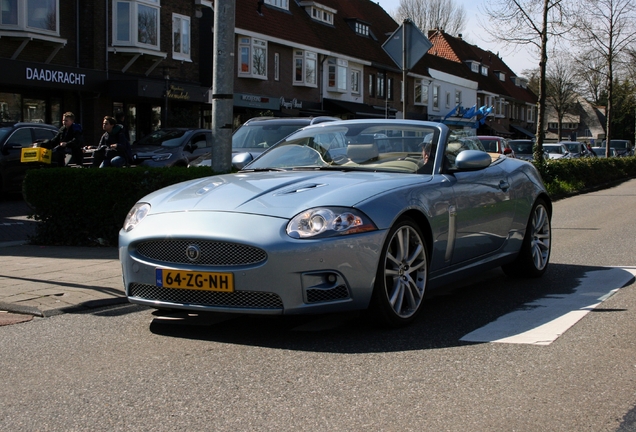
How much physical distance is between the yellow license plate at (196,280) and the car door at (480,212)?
6.07 ft

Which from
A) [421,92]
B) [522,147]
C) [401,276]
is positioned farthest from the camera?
[421,92]

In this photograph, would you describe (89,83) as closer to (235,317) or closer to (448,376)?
(235,317)

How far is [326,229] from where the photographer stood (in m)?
4.75

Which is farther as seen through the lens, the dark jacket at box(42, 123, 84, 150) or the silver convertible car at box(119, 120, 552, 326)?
the dark jacket at box(42, 123, 84, 150)

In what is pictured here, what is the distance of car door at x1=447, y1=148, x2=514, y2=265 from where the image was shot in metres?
5.96

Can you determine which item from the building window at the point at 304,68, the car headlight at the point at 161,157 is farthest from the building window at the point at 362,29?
the car headlight at the point at 161,157

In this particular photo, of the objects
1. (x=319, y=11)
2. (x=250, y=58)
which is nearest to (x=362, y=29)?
(x=319, y=11)

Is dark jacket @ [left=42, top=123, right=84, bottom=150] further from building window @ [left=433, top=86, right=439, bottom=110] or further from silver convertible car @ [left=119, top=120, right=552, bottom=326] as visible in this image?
building window @ [left=433, top=86, right=439, bottom=110]

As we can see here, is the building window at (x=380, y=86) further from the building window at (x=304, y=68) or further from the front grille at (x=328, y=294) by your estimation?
the front grille at (x=328, y=294)

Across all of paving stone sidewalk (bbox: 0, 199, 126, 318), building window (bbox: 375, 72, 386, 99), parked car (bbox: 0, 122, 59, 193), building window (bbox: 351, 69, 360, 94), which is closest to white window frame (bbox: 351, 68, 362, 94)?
building window (bbox: 351, 69, 360, 94)

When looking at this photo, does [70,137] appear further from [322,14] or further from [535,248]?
[322,14]

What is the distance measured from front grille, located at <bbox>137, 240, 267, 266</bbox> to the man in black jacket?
11.0m

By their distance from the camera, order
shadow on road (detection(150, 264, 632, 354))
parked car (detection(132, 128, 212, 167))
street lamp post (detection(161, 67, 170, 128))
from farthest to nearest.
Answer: street lamp post (detection(161, 67, 170, 128)) < parked car (detection(132, 128, 212, 167)) < shadow on road (detection(150, 264, 632, 354))

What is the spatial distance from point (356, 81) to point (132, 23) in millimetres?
19863
